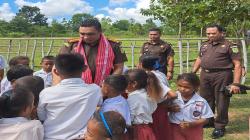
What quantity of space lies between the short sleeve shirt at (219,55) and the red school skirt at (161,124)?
2360 millimetres

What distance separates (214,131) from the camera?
19.7 ft

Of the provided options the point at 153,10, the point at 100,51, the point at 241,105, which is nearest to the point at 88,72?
the point at 100,51

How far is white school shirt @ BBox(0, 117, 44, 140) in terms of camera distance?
2502mm

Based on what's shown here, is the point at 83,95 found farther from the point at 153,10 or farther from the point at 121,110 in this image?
the point at 153,10

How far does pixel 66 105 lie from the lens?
2.71 metres

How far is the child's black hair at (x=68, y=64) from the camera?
2.81 metres

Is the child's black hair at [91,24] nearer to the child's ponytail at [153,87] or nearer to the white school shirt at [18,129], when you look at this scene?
the child's ponytail at [153,87]

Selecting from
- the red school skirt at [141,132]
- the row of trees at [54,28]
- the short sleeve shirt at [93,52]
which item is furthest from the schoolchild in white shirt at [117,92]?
the row of trees at [54,28]

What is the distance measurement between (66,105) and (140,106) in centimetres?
93

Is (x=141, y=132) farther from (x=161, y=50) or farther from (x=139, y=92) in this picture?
(x=161, y=50)

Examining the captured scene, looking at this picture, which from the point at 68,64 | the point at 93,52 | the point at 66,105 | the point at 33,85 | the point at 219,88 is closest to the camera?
the point at 66,105

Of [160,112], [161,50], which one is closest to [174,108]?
[160,112]

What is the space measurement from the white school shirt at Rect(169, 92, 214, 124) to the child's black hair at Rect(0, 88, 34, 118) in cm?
179

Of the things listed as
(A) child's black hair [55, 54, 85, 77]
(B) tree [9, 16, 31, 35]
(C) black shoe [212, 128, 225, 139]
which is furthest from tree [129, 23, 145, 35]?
(A) child's black hair [55, 54, 85, 77]
